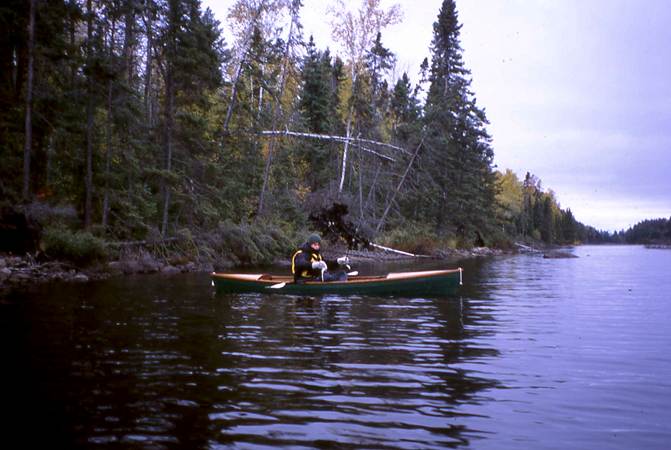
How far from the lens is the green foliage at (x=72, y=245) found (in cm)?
1691

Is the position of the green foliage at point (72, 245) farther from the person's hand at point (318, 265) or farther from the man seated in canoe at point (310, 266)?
the person's hand at point (318, 265)

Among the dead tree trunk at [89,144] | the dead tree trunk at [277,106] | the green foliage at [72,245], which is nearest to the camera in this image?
the green foliage at [72,245]

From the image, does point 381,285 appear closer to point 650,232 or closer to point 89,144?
point 89,144

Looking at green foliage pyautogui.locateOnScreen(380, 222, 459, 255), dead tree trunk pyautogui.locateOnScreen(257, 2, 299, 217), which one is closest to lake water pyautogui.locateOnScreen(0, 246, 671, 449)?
dead tree trunk pyautogui.locateOnScreen(257, 2, 299, 217)

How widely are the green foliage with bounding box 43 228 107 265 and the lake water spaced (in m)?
5.32

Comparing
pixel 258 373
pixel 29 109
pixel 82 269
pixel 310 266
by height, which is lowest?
pixel 258 373

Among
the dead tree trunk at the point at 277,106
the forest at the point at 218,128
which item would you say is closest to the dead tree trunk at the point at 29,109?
the forest at the point at 218,128

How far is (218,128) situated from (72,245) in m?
10.5

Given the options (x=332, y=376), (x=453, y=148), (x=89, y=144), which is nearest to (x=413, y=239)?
(x=453, y=148)

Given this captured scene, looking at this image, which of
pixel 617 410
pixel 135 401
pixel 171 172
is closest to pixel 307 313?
pixel 135 401

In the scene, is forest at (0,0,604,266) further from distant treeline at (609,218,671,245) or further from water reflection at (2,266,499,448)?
distant treeline at (609,218,671,245)

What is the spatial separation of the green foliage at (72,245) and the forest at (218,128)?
0.23 feet

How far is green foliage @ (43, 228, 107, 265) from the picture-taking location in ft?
55.5

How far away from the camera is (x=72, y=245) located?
1694 centimetres
